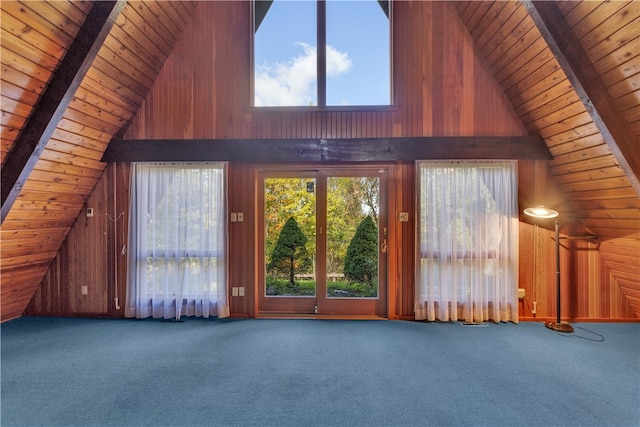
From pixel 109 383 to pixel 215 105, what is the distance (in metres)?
3.30

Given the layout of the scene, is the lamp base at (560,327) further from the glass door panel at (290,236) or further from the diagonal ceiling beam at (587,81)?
the glass door panel at (290,236)

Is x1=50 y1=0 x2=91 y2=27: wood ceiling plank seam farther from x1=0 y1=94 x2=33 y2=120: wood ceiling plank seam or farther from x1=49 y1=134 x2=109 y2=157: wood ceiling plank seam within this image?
x1=49 y1=134 x2=109 y2=157: wood ceiling plank seam

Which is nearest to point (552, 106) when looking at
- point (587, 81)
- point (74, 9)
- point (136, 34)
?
point (587, 81)

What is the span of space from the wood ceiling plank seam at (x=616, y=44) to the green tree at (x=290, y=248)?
351cm

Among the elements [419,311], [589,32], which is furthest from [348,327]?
[589,32]

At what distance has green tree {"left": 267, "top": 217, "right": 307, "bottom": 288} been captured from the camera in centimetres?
399

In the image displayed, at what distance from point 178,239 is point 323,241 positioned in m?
1.97

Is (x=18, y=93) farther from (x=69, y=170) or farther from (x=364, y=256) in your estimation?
(x=364, y=256)

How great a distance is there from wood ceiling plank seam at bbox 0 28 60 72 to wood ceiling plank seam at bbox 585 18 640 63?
482 cm

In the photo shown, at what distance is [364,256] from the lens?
3.93 metres

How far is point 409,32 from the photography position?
377 cm

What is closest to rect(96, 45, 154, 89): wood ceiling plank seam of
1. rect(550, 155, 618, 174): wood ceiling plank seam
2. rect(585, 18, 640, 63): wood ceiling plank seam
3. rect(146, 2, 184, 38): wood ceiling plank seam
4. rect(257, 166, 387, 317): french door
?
rect(146, 2, 184, 38): wood ceiling plank seam

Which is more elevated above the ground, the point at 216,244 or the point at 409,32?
the point at 409,32

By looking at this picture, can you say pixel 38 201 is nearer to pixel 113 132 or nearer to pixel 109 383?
pixel 113 132
